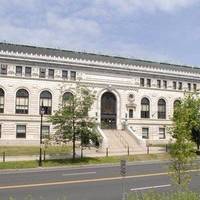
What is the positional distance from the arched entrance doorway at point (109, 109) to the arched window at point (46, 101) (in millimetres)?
8269

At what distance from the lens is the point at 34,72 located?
2400 inches

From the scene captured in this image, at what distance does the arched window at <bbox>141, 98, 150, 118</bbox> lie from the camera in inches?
2758

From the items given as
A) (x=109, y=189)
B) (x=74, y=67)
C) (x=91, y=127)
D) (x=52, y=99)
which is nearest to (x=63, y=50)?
(x=74, y=67)

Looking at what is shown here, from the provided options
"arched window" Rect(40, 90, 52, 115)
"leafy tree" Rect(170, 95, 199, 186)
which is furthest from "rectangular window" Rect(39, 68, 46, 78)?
"leafy tree" Rect(170, 95, 199, 186)

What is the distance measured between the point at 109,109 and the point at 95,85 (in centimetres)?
440

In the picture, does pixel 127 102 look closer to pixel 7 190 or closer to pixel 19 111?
pixel 19 111

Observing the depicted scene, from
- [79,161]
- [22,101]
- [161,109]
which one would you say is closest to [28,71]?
[22,101]

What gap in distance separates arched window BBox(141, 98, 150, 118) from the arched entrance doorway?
464cm

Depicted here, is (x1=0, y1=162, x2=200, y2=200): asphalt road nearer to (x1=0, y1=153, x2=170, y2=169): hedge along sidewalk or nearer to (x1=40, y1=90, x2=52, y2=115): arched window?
(x1=0, y1=153, x2=170, y2=169): hedge along sidewalk

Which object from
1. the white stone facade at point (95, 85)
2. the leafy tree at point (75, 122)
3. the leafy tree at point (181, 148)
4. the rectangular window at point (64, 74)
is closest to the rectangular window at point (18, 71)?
the white stone facade at point (95, 85)

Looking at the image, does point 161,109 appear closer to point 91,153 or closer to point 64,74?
point 64,74

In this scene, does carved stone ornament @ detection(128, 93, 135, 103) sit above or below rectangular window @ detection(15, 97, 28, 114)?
above

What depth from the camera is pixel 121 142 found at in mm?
59812

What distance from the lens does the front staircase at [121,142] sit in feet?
180
